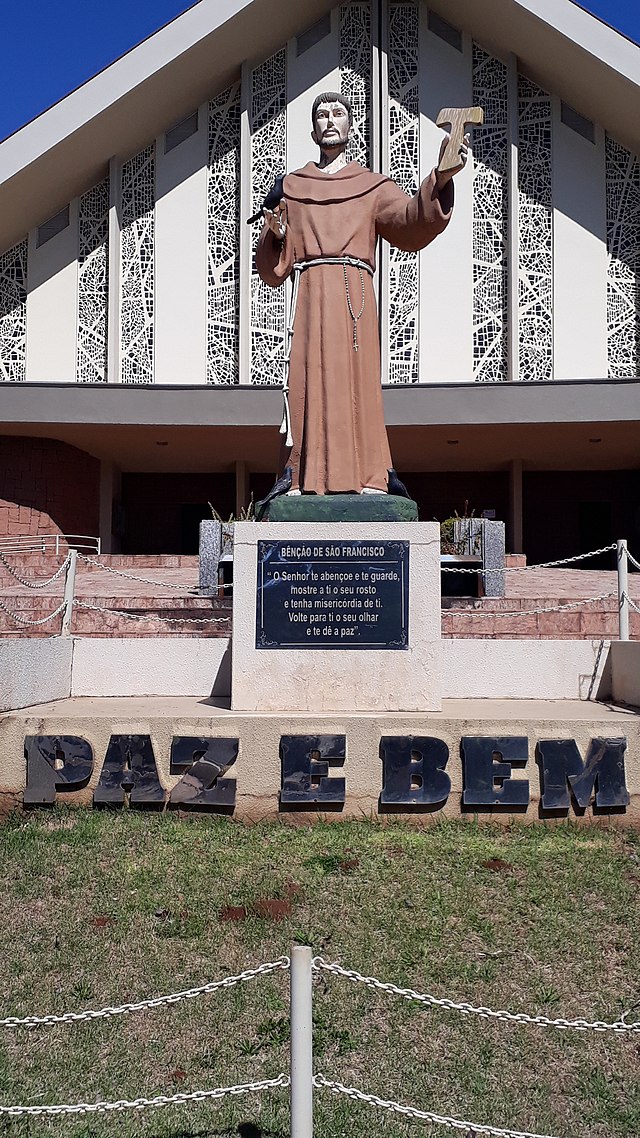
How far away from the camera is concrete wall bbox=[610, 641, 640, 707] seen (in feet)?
21.2

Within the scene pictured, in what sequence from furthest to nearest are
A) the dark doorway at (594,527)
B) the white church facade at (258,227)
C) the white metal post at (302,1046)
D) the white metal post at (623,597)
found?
the dark doorway at (594,527) → the white church facade at (258,227) → the white metal post at (623,597) → the white metal post at (302,1046)

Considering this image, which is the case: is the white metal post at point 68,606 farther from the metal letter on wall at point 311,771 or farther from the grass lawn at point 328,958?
the metal letter on wall at point 311,771

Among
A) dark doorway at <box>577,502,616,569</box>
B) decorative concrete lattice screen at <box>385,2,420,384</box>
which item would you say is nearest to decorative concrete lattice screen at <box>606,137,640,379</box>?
decorative concrete lattice screen at <box>385,2,420,384</box>

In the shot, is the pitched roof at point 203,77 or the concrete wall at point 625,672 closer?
the concrete wall at point 625,672

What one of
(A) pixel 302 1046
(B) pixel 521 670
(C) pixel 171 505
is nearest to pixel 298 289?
(B) pixel 521 670

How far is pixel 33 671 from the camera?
6.37 m

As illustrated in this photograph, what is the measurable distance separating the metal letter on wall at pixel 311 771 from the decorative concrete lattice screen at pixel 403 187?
38.9 ft

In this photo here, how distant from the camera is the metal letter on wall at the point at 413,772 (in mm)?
5133

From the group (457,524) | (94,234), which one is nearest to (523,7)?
(94,234)

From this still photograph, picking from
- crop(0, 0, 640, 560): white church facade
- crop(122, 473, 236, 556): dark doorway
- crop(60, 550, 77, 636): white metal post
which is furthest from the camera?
crop(122, 473, 236, 556): dark doorway

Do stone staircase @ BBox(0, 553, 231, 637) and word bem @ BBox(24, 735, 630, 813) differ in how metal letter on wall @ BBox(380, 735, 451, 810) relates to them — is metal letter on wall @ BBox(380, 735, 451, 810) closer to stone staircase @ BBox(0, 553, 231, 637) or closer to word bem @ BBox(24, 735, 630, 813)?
word bem @ BBox(24, 735, 630, 813)

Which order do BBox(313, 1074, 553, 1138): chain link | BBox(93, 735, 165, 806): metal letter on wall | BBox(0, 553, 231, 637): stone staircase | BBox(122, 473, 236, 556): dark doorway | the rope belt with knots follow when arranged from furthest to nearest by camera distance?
BBox(122, 473, 236, 556): dark doorway, BBox(0, 553, 231, 637): stone staircase, the rope belt with knots, BBox(93, 735, 165, 806): metal letter on wall, BBox(313, 1074, 553, 1138): chain link

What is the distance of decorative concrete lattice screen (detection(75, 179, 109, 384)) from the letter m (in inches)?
519

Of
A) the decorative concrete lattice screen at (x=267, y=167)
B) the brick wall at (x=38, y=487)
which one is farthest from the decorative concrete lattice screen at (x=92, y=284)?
the decorative concrete lattice screen at (x=267, y=167)
